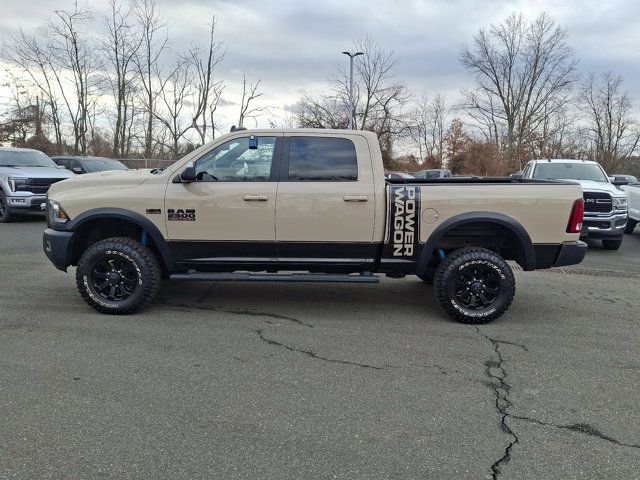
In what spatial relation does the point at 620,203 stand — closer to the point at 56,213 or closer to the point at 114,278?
the point at 114,278

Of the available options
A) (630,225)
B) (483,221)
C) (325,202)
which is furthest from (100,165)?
(630,225)

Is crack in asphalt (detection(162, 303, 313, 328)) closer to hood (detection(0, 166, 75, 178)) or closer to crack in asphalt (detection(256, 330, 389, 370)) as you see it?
crack in asphalt (detection(256, 330, 389, 370))

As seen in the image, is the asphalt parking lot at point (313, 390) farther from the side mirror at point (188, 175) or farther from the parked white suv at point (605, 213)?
the parked white suv at point (605, 213)

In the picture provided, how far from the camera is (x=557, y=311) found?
5719 millimetres

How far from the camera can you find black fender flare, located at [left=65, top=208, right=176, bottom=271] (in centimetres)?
507

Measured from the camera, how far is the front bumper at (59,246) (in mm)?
5137

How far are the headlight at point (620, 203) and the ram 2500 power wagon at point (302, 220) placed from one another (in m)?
5.84

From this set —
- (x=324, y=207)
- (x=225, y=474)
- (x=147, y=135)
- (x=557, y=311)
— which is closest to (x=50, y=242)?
(x=324, y=207)

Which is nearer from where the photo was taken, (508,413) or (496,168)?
(508,413)

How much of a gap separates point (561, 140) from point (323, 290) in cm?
5247

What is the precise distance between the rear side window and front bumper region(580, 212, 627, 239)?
688cm

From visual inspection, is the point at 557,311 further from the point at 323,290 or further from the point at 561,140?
the point at 561,140


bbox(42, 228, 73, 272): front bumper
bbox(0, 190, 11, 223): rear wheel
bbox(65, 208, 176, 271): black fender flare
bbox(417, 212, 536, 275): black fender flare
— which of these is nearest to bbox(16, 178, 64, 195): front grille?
bbox(0, 190, 11, 223): rear wheel

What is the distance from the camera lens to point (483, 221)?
505 cm
